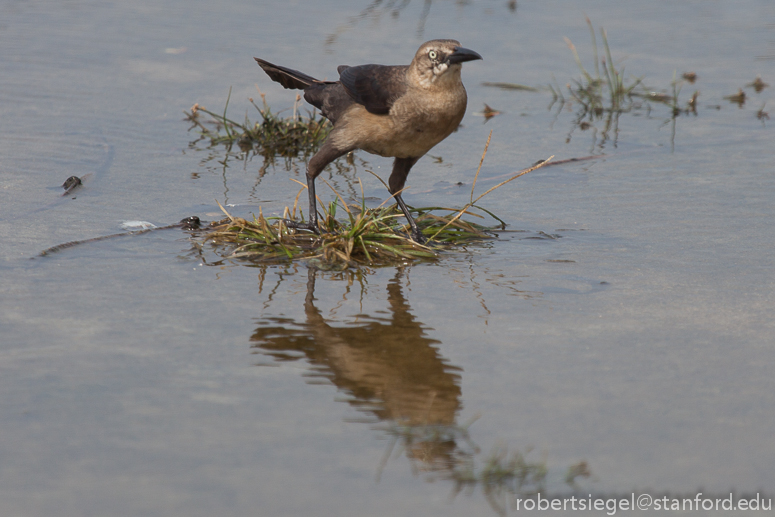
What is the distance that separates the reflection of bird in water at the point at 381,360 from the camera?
310 centimetres

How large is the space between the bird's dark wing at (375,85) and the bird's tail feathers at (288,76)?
495mm

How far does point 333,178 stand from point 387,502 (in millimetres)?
4201

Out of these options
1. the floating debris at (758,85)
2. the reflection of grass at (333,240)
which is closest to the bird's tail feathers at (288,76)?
the reflection of grass at (333,240)

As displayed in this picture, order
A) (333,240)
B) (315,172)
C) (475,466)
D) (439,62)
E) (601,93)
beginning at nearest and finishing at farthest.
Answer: (475,466), (333,240), (439,62), (315,172), (601,93)

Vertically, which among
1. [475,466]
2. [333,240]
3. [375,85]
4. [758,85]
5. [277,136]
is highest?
[758,85]

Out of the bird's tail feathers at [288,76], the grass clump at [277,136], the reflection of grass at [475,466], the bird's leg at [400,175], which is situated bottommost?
the reflection of grass at [475,466]

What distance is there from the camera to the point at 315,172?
536 centimetres

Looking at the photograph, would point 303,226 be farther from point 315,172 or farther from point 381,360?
point 381,360

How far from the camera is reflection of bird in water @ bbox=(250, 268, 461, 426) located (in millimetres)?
3102

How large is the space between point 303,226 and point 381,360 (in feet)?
5.91

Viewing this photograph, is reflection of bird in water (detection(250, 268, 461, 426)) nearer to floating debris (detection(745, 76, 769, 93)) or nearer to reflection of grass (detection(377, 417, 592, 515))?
reflection of grass (detection(377, 417, 592, 515))

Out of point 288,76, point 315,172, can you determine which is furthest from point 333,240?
point 288,76

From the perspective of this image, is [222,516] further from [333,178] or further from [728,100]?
[728,100]

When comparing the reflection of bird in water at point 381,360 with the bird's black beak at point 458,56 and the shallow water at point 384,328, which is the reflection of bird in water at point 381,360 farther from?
the bird's black beak at point 458,56
